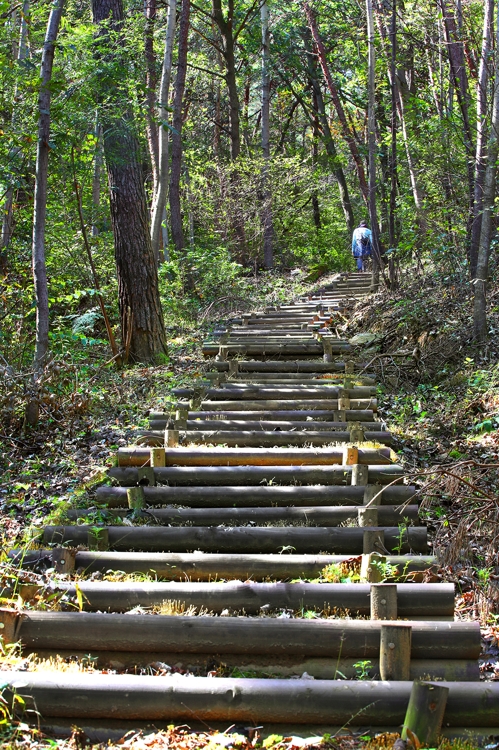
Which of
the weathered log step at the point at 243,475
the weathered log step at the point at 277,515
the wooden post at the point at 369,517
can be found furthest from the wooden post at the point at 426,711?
the weathered log step at the point at 243,475

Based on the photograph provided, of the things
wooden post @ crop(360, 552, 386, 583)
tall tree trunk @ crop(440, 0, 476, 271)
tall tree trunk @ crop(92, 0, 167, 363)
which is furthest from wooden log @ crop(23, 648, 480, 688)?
tall tree trunk @ crop(440, 0, 476, 271)

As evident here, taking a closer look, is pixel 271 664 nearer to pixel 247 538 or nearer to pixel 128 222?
pixel 247 538

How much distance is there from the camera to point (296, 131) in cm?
3262

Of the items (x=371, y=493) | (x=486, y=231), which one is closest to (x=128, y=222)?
(x=486, y=231)

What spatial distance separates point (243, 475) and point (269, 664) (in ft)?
7.56

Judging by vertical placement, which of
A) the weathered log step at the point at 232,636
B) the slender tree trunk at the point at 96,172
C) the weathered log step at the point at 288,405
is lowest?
the weathered log step at the point at 232,636

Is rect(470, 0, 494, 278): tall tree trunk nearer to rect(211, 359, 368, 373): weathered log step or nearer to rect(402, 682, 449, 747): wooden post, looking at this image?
rect(211, 359, 368, 373): weathered log step

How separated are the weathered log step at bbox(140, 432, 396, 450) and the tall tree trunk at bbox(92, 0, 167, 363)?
3.84 meters

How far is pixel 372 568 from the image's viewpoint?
432 cm

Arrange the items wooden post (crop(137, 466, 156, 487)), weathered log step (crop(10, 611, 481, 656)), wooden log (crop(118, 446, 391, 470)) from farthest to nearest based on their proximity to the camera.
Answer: wooden log (crop(118, 446, 391, 470)), wooden post (crop(137, 466, 156, 487)), weathered log step (crop(10, 611, 481, 656))

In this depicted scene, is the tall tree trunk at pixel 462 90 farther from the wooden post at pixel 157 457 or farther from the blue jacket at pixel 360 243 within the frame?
the wooden post at pixel 157 457

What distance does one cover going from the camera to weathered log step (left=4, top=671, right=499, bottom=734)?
10.5 ft

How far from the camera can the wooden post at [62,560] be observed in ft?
14.4

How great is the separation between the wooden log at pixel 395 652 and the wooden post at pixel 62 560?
2.07m
